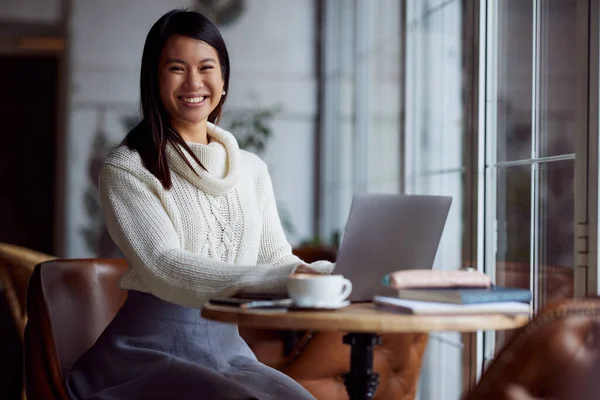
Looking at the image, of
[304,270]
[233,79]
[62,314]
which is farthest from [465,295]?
[233,79]

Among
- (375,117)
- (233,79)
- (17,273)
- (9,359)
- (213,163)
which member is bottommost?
(9,359)

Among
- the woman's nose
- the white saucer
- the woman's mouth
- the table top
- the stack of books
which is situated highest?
the woman's nose

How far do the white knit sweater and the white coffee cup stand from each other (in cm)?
12

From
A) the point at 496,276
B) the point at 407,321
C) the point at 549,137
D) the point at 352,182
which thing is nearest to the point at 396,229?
the point at 407,321

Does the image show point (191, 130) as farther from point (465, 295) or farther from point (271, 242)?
point (465, 295)

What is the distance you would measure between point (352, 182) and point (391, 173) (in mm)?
1021

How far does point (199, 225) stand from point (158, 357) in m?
0.31

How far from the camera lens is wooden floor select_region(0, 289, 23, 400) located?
187 inches

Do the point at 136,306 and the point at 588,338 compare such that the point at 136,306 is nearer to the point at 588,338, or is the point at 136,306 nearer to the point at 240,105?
the point at 588,338

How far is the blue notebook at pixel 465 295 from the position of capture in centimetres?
144

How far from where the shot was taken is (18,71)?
25.5 ft

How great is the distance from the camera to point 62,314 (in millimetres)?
2324

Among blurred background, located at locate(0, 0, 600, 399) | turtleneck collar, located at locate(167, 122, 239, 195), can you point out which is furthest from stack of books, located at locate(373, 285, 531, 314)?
blurred background, located at locate(0, 0, 600, 399)

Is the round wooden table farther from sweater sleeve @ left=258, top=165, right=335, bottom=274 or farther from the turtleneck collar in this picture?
sweater sleeve @ left=258, top=165, right=335, bottom=274
